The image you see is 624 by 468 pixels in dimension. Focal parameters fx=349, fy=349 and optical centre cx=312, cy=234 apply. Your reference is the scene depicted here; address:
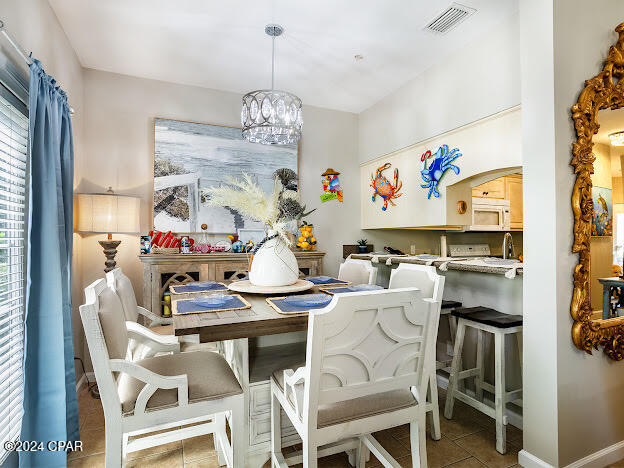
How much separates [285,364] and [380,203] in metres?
2.52

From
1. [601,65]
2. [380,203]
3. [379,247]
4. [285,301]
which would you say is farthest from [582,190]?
[379,247]

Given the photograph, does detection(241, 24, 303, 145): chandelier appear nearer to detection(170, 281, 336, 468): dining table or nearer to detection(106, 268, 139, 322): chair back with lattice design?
detection(170, 281, 336, 468): dining table

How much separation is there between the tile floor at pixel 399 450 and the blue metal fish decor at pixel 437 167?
72.2 inches

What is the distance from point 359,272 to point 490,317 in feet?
2.97

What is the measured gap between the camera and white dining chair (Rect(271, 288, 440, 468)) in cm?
118

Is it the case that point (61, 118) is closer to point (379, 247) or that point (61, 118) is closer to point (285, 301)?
point (285, 301)

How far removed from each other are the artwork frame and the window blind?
1338 mm

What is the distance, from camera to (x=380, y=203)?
3893 mm

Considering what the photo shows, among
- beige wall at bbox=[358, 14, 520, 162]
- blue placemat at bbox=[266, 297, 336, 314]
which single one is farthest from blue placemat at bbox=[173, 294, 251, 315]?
beige wall at bbox=[358, 14, 520, 162]

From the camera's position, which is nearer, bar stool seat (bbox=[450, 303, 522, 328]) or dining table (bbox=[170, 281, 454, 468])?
dining table (bbox=[170, 281, 454, 468])

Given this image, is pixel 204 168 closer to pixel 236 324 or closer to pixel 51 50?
pixel 51 50

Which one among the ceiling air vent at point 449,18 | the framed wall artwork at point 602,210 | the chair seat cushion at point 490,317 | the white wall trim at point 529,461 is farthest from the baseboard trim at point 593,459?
the ceiling air vent at point 449,18

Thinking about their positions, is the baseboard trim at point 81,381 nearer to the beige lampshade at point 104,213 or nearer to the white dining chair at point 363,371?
the beige lampshade at point 104,213

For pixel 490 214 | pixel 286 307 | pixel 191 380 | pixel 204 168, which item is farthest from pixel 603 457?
pixel 204 168
